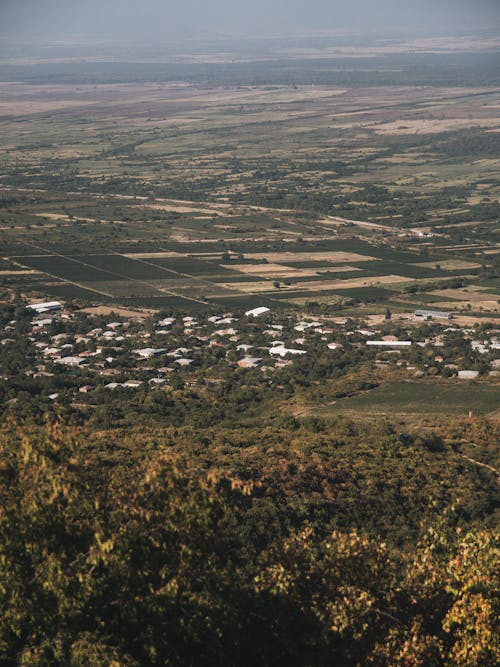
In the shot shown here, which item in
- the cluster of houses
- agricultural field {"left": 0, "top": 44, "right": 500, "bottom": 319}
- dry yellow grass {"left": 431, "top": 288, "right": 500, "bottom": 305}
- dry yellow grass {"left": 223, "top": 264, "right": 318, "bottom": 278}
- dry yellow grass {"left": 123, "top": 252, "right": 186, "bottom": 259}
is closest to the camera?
the cluster of houses

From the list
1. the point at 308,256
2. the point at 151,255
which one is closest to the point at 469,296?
the point at 308,256

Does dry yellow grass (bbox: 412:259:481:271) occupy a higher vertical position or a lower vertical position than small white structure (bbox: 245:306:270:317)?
lower

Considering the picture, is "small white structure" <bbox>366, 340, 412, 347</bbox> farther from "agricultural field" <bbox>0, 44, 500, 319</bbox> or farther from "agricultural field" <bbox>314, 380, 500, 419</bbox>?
"agricultural field" <bbox>314, 380, 500, 419</bbox>

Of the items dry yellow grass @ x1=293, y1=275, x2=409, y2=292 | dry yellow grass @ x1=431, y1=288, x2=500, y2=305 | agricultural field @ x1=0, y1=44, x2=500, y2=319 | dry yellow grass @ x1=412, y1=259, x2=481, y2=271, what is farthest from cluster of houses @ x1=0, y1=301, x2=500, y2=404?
dry yellow grass @ x1=412, y1=259, x2=481, y2=271

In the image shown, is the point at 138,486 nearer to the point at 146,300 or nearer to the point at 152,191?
the point at 146,300

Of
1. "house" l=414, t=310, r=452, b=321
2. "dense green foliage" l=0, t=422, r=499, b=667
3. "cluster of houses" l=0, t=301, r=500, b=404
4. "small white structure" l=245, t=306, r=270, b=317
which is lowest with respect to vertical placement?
"small white structure" l=245, t=306, r=270, b=317

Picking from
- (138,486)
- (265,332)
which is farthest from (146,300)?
(138,486)

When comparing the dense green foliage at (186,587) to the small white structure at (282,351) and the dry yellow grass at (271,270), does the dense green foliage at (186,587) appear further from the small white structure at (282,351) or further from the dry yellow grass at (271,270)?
the dry yellow grass at (271,270)

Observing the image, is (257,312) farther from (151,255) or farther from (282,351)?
(151,255)

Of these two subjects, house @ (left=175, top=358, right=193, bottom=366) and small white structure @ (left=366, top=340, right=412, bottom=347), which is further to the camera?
small white structure @ (left=366, top=340, right=412, bottom=347)

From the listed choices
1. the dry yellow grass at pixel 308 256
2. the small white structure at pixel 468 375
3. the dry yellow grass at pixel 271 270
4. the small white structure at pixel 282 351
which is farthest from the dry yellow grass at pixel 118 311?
the small white structure at pixel 468 375

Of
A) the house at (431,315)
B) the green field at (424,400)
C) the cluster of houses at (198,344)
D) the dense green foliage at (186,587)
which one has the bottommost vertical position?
the house at (431,315)
